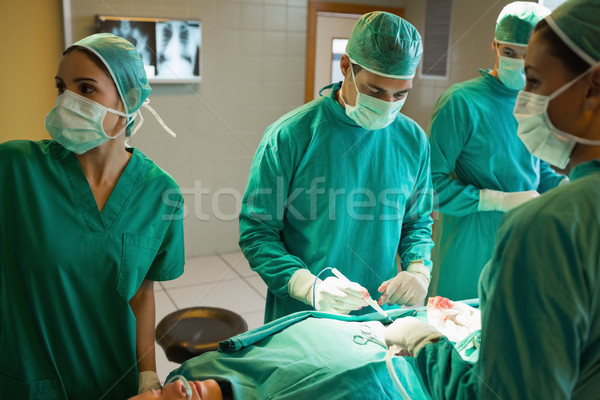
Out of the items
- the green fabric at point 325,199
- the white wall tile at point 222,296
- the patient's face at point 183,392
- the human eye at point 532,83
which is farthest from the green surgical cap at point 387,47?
the white wall tile at point 222,296

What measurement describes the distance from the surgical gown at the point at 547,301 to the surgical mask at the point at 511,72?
1.49 m

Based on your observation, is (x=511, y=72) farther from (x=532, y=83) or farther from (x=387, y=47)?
(x=532, y=83)

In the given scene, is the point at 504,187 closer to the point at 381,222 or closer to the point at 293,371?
the point at 381,222

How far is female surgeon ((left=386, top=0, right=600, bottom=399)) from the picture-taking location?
32.1 inches

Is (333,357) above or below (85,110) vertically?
below

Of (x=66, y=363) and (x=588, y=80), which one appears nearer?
(x=588, y=80)

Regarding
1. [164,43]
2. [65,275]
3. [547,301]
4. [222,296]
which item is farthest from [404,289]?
[164,43]

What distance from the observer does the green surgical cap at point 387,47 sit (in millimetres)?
1678

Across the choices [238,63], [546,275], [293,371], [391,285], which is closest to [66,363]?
[293,371]

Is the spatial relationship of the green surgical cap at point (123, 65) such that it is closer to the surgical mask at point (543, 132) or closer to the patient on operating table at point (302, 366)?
the patient on operating table at point (302, 366)

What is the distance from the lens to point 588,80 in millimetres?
860

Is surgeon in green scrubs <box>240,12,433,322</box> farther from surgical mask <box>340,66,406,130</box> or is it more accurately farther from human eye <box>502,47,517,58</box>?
human eye <box>502,47,517,58</box>

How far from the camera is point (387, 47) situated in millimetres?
1671

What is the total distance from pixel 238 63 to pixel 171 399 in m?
3.30
